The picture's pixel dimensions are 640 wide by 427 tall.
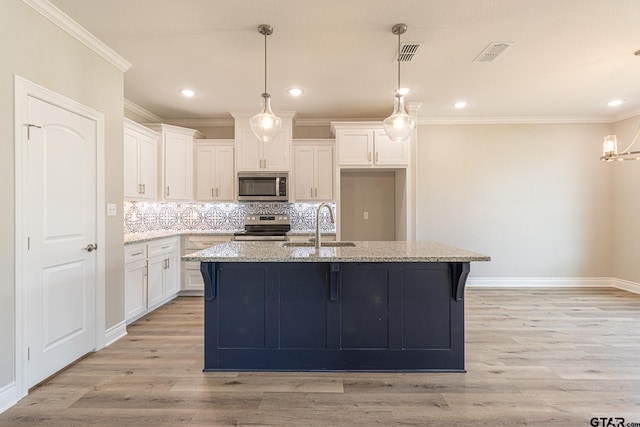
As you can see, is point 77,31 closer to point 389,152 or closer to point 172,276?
Answer: point 172,276

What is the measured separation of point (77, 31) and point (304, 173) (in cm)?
304

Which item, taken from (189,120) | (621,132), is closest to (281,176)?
(189,120)

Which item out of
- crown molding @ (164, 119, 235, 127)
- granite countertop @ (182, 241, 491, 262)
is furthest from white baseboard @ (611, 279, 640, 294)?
crown molding @ (164, 119, 235, 127)

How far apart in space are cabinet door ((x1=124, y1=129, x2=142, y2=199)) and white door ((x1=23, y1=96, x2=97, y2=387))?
1.16 metres

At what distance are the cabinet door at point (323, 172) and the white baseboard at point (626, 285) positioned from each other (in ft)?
15.3

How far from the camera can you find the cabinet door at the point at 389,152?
184 inches

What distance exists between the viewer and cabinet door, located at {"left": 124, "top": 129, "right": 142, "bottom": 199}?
3977mm

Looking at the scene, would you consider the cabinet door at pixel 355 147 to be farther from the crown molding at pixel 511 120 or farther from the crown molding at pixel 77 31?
the crown molding at pixel 77 31

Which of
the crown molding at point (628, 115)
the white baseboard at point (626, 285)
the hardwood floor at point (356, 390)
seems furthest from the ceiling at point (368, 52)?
the hardwood floor at point (356, 390)

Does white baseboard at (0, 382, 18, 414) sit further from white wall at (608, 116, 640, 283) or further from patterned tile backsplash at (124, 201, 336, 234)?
white wall at (608, 116, 640, 283)

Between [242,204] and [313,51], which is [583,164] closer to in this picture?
[313,51]

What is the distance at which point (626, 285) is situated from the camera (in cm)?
502

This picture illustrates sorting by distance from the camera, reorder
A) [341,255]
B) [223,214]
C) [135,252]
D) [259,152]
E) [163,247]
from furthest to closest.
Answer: [223,214] → [259,152] → [163,247] → [135,252] → [341,255]

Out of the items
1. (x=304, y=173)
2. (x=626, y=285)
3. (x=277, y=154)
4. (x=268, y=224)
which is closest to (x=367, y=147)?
(x=304, y=173)
